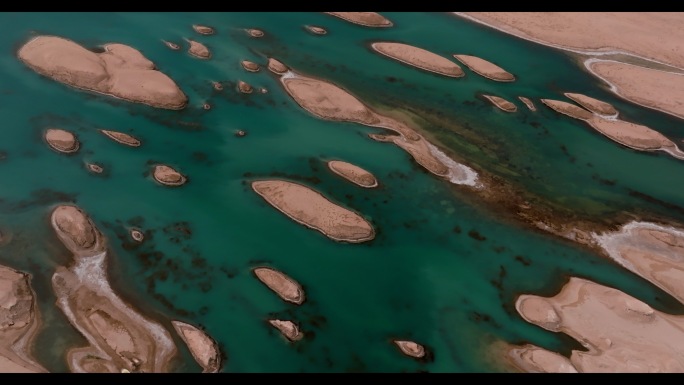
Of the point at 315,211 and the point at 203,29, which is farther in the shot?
the point at 203,29

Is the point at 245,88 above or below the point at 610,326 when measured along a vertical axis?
above

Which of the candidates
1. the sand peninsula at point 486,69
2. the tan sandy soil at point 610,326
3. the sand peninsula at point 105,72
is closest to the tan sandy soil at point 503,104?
the sand peninsula at point 486,69

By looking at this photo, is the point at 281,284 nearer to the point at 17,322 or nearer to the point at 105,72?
the point at 17,322

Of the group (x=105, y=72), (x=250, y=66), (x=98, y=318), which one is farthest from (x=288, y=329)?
(x=105, y=72)

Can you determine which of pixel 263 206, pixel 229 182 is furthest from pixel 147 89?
pixel 263 206

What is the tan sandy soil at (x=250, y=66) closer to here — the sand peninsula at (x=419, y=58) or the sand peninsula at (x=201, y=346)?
the sand peninsula at (x=419, y=58)

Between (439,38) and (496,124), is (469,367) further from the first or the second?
(439,38)
